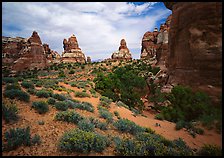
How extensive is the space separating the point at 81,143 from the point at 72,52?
67.9 metres

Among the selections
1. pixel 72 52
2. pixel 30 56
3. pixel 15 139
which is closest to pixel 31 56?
pixel 30 56

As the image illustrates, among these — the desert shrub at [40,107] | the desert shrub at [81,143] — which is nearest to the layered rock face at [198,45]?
the desert shrub at [81,143]

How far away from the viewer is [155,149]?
434 cm

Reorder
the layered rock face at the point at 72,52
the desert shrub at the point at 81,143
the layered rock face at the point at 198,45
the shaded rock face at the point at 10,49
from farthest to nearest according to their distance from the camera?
the layered rock face at the point at 72,52 → the shaded rock face at the point at 10,49 → the layered rock face at the point at 198,45 → the desert shrub at the point at 81,143

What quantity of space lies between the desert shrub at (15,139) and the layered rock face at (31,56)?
40.9 metres

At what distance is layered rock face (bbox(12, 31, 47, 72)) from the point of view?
123 feet

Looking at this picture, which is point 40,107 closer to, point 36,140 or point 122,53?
point 36,140

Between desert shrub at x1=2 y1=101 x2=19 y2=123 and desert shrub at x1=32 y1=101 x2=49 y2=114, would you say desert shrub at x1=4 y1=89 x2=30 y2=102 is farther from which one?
desert shrub at x1=2 y1=101 x2=19 y2=123

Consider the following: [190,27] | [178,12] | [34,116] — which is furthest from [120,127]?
[178,12]

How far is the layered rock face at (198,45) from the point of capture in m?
9.53

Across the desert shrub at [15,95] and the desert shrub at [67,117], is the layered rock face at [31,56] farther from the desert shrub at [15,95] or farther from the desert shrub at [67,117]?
the desert shrub at [67,117]

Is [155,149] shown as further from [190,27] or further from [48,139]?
[190,27]

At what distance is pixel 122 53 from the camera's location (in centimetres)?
6800

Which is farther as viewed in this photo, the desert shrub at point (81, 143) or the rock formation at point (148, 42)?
the rock formation at point (148, 42)
